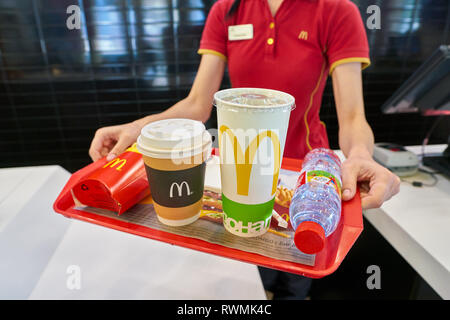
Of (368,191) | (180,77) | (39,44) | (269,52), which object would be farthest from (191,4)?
(368,191)

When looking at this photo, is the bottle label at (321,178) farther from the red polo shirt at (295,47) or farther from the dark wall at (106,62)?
the dark wall at (106,62)

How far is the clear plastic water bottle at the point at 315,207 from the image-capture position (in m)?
0.56

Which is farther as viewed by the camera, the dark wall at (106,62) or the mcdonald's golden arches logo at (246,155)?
the dark wall at (106,62)

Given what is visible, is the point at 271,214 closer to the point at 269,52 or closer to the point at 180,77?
the point at 269,52

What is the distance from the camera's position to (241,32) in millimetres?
1300

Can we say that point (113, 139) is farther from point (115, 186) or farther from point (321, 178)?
A: point (321, 178)

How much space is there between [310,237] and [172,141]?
33 cm

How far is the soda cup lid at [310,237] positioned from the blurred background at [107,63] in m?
2.37

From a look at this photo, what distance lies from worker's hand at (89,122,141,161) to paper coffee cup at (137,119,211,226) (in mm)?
316

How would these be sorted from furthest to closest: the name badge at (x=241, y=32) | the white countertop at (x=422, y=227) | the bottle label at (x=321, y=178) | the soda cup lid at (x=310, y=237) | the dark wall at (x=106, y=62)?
1. the dark wall at (x=106, y=62)
2. the name badge at (x=241, y=32)
3. the white countertop at (x=422, y=227)
4. the bottle label at (x=321, y=178)
5. the soda cup lid at (x=310, y=237)

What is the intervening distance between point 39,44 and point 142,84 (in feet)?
2.99

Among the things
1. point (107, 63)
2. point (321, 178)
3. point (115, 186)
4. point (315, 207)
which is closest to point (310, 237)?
point (315, 207)

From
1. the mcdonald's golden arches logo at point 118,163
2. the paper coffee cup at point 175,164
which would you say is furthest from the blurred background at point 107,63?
the paper coffee cup at point 175,164

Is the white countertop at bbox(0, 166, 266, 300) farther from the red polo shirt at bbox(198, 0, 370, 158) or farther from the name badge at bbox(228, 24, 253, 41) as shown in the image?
the name badge at bbox(228, 24, 253, 41)
